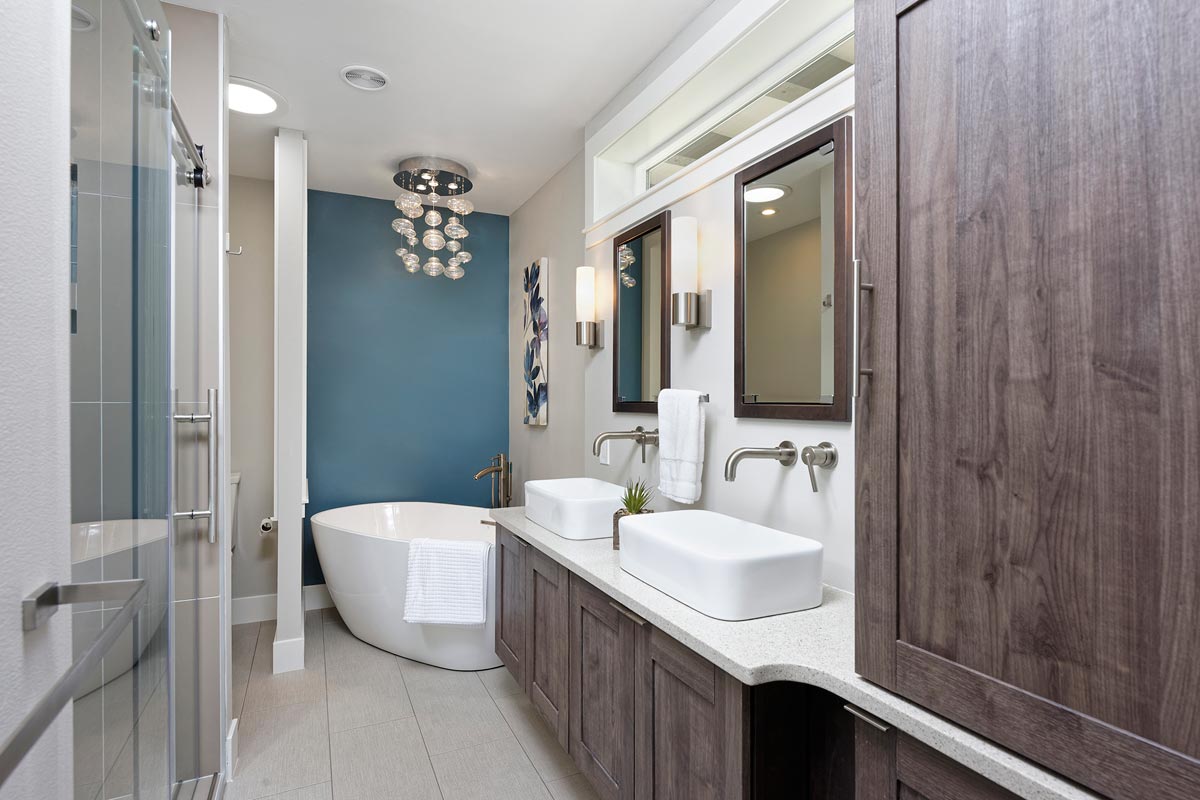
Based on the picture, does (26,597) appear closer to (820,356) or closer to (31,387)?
(31,387)

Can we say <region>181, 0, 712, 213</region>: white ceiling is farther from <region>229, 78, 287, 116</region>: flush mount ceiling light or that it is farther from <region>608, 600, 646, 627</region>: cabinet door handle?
<region>608, 600, 646, 627</region>: cabinet door handle

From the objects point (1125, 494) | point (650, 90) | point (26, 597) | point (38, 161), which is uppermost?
point (650, 90)

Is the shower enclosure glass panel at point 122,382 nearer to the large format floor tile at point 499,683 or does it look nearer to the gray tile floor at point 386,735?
the gray tile floor at point 386,735

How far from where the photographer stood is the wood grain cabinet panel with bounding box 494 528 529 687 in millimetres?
2330

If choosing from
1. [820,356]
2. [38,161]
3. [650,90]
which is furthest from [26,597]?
[650,90]

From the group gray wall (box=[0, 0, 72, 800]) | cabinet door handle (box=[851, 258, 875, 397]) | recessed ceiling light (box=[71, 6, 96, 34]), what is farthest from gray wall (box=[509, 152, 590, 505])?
gray wall (box=[0, 0, 72, 800])

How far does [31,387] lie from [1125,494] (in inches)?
49.5

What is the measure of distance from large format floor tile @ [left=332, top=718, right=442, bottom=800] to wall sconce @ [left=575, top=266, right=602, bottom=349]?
1.79 metres

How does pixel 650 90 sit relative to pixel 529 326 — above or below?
above

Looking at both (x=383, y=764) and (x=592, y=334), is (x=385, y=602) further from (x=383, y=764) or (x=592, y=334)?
(x=592, y=334)

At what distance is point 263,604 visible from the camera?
3676 millimetres

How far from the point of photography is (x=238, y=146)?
3.19 metres

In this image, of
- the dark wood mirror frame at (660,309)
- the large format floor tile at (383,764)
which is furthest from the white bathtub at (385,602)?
the dark wood mirror frame at (660,309)

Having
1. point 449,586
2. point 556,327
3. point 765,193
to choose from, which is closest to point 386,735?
point 449,586
